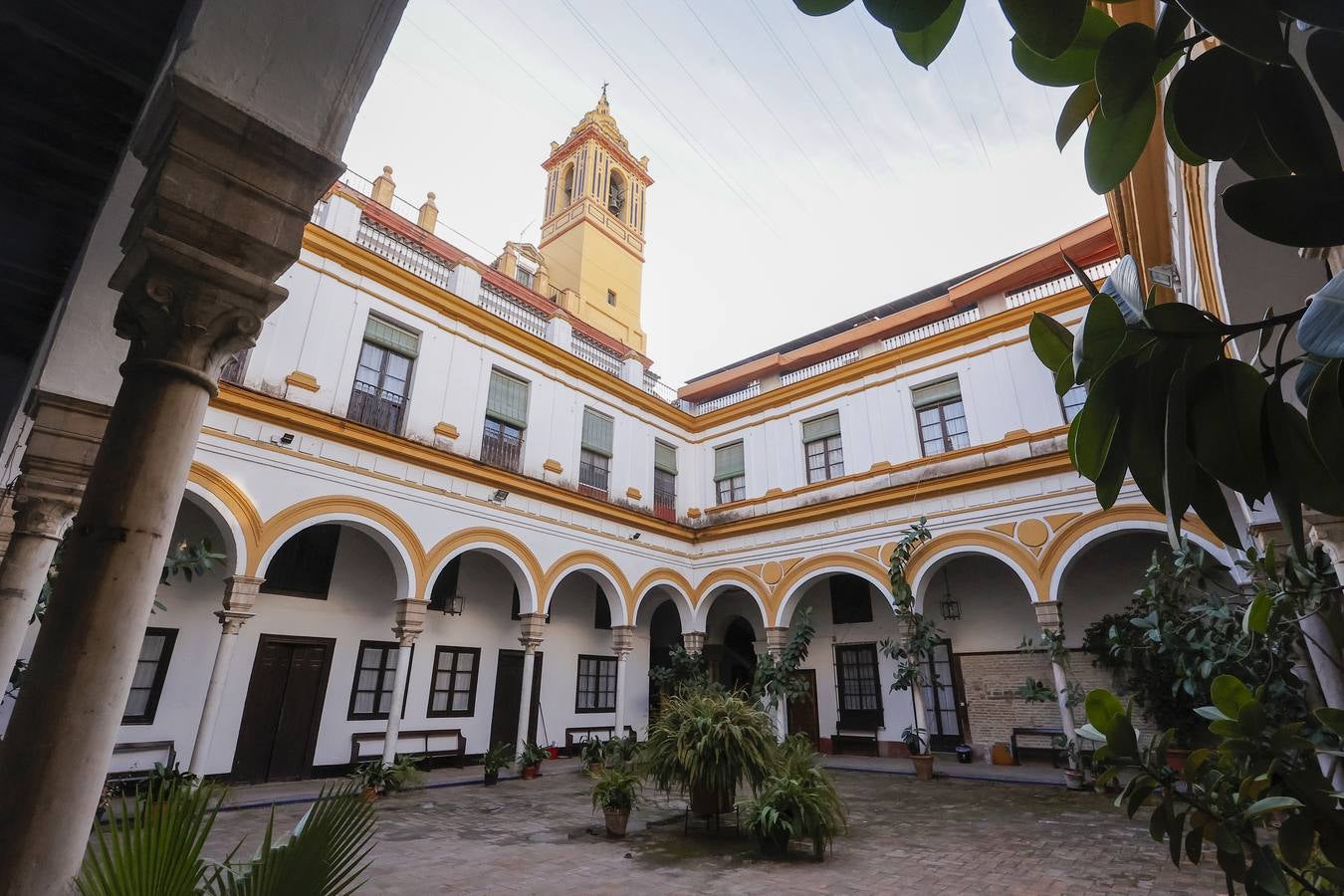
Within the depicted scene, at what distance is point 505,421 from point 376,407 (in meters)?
2.44

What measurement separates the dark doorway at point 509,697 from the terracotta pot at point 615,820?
5.92 m

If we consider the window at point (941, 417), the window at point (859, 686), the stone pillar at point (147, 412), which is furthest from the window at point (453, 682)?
the stone pillar at point (147, 412)

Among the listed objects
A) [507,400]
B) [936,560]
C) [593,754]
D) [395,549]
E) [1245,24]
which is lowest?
[593,754]

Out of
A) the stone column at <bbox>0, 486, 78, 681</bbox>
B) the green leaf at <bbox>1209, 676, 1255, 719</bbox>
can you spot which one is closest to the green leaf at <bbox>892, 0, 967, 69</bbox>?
the green leaf at <bbox>1209, 676, 1255, 719</bbox>

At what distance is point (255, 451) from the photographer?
351 inches

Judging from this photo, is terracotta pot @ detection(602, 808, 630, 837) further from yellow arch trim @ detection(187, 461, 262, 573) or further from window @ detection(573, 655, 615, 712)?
window @ detection(573, 655, 615, 712)

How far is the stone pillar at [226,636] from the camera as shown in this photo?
7844 millimetres

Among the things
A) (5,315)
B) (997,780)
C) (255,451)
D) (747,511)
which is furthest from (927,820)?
(255,451)

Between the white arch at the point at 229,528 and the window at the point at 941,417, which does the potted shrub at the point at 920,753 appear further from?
the white arch at the point at 229,528

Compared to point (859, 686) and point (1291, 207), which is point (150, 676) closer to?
point (1291, 207)

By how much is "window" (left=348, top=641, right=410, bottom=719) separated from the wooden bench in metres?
0.35

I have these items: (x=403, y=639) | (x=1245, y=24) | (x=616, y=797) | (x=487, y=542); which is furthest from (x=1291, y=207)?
(x=487, y=542)

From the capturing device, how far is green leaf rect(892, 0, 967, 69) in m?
0.84

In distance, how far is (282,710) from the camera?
384 inches
